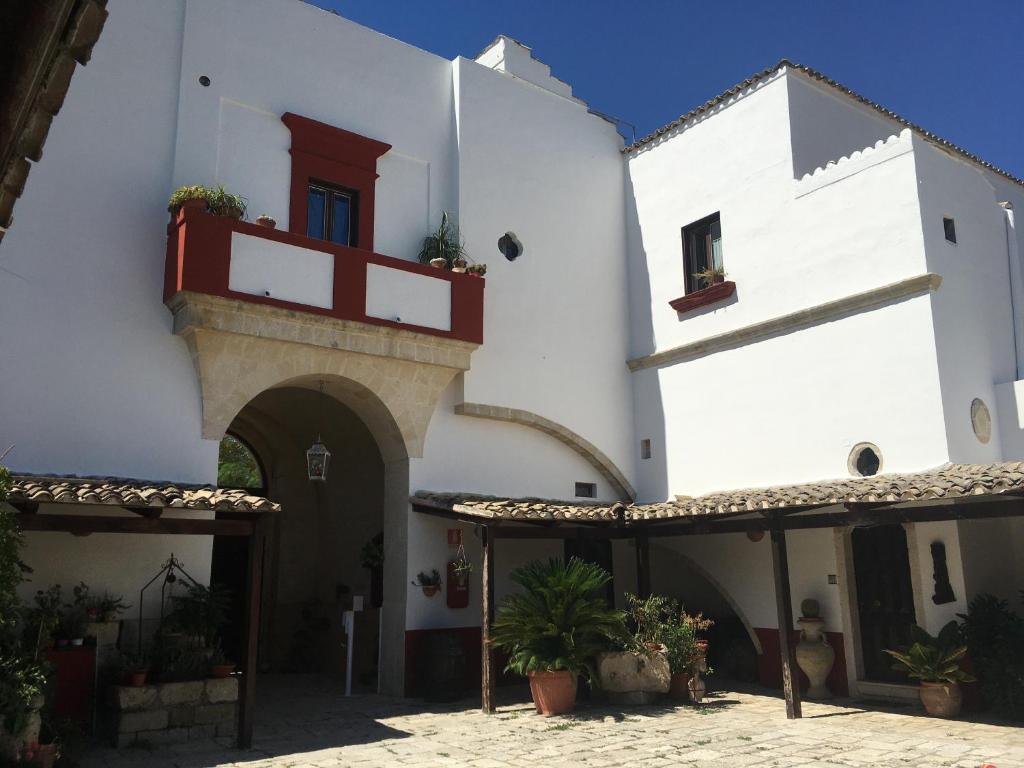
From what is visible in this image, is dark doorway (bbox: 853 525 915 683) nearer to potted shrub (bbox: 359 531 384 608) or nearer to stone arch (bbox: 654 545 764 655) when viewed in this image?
stone arch (bbox: 654 545 764 655)

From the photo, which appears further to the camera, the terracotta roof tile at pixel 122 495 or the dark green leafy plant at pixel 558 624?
the dark green leafy plant at pixel 558 624

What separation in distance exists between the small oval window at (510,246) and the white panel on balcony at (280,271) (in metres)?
3.19

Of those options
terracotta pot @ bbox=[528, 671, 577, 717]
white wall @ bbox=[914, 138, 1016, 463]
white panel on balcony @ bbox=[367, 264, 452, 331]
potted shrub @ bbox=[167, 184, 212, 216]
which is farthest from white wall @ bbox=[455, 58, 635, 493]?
white wall @ bbox=[914, 138, 1016, 463]

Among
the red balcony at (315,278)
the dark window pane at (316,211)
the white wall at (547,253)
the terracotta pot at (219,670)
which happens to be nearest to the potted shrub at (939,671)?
the white wall at (547,253)

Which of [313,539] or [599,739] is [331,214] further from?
[599,739]

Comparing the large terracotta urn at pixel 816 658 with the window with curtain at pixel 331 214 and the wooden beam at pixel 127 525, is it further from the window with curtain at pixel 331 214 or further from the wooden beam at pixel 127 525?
the window with curtain at pixel 331 214

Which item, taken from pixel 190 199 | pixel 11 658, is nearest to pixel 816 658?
pixel 11 658

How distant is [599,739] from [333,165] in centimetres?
789

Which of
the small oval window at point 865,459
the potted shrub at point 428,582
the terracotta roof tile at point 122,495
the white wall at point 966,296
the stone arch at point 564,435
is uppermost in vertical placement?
the white wall at point 966,296

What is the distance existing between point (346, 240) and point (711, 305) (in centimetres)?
551

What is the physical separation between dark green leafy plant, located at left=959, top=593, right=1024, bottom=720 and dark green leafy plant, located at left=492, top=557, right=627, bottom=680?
13.0 feet

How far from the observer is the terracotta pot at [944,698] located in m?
9.57

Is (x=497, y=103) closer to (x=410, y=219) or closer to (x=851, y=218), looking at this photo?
(x=410, y=219)

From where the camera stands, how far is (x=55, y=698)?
819 centimetres
